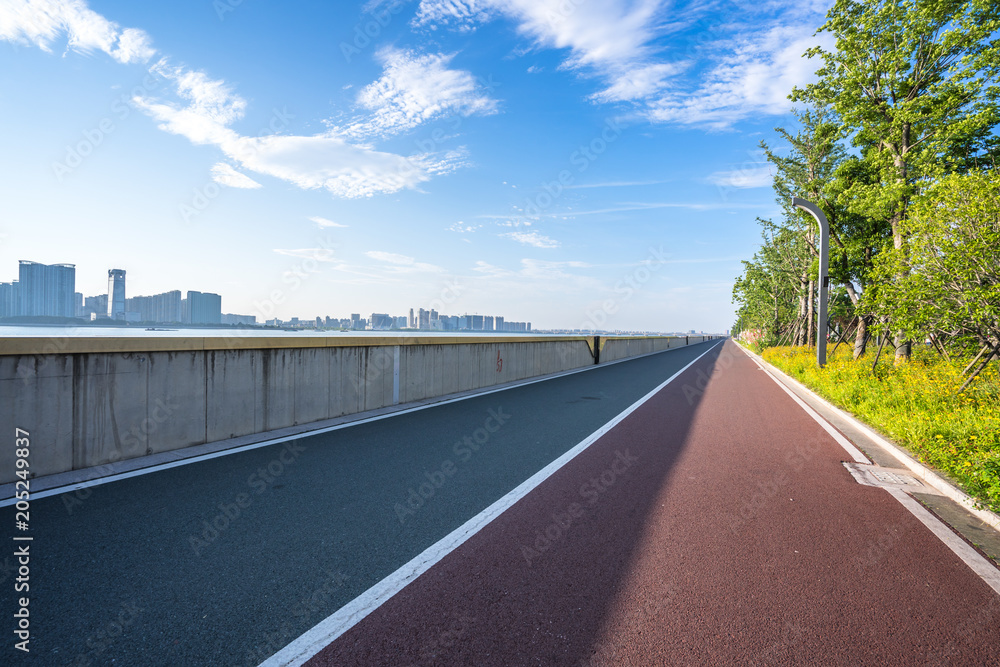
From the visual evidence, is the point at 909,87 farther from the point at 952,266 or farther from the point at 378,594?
the point at 378,594

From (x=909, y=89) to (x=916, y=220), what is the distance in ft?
35.5

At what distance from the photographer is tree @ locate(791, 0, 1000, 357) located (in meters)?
14.8

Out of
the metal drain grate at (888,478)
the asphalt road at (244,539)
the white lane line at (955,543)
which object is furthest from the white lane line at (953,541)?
the asphalt road at (244,539)

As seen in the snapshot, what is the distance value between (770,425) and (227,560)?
9204 mm

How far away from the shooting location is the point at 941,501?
4.87 m

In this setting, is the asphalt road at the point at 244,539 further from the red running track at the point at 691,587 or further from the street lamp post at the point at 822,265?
the street lamp post at the point at 822,265
